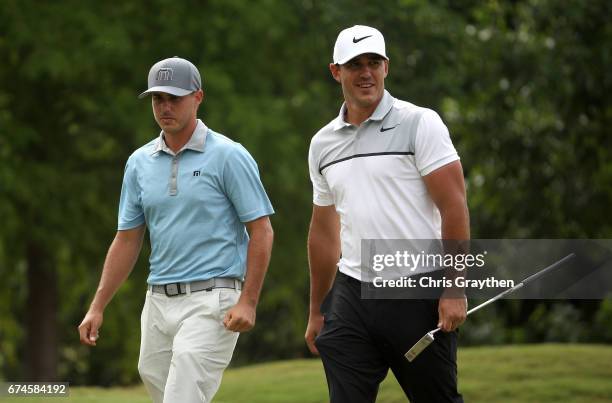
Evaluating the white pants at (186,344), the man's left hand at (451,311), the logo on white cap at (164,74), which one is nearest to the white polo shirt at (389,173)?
the man's left hand at (451,311)

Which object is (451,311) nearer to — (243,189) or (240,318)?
(240,318)

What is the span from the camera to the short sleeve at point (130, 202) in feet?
19.8

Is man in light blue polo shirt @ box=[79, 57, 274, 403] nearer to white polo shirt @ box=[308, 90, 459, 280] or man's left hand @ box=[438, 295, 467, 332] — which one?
white polo shirt @ box=[308, 90, 459, 280]

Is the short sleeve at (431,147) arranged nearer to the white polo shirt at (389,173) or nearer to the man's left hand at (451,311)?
the white polo shirt at (389,173)

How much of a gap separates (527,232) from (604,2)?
4806 millimetres

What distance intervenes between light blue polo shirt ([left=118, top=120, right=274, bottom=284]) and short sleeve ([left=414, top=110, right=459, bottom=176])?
101 cm

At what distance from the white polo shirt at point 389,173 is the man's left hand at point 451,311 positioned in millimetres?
294

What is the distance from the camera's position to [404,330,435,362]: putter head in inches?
199

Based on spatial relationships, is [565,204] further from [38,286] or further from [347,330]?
[347,330]

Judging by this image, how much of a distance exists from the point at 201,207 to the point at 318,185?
560mm

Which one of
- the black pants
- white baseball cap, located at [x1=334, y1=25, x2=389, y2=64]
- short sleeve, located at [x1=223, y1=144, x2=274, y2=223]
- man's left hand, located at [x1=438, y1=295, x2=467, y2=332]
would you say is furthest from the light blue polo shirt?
man's left hand, located at [x1=438, y1=295, x2=467, y2=332]

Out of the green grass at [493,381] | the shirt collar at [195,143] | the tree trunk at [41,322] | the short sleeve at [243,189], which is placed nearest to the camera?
the short sleeve at [243,189]

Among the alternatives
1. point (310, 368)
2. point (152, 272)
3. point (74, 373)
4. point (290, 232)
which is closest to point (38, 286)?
point (290, 232)

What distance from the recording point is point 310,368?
537 inches
